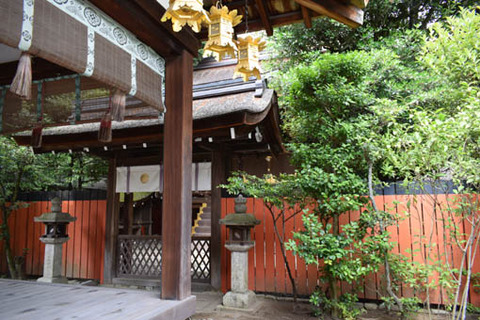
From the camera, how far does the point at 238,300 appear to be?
5.70 metres

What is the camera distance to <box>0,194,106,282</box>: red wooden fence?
8.07m

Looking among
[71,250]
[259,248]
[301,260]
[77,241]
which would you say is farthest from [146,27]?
[71,250]

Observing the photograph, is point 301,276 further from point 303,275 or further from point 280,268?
point 280,268

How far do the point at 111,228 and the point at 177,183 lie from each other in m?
5.46

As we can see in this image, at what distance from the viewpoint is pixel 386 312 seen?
5.53m

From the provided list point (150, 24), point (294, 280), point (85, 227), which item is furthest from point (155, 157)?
point (150, 24)

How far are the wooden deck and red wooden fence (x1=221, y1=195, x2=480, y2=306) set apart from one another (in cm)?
352

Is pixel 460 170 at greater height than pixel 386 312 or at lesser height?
greater

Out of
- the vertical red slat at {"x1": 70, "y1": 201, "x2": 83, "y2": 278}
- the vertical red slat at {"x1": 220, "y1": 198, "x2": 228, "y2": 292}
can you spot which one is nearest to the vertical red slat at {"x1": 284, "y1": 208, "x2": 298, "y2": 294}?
the vertical red slat at {"x1": 220, "y1": 198, "x2": 228, "y2": 292}

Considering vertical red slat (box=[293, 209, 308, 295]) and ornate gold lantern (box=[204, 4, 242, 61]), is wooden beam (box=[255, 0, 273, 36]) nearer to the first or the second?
ornate gold lantern (box=[204, 4, 242, 61])

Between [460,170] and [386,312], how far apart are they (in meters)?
3.14

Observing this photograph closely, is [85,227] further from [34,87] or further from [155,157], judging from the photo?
[34,87]

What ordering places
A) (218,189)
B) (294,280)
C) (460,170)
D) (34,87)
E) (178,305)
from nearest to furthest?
(178,305), (460,170), (34,87), (294,280), (218,189)

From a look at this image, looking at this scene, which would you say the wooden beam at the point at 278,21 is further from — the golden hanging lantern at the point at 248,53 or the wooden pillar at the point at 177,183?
the wooden pillar at the point at 177,183
